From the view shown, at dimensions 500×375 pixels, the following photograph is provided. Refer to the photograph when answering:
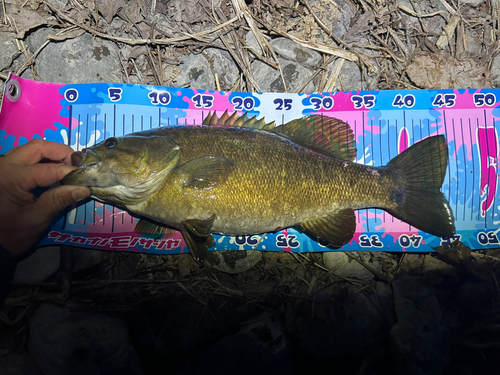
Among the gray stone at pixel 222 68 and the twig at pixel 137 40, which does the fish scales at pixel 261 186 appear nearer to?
the gray stone at pixel 222 68

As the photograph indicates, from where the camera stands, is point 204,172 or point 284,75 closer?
point 204,172

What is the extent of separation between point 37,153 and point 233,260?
2.10 m

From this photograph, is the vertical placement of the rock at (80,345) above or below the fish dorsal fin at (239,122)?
below

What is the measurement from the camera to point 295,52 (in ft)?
11.6

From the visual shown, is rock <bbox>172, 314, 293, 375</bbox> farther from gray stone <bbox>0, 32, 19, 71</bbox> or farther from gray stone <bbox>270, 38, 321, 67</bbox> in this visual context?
gray stone <bbox>0, 32, 19, 71</bbox>

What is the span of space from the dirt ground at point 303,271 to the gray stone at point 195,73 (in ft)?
0.24

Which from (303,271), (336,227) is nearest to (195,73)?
(336,227)

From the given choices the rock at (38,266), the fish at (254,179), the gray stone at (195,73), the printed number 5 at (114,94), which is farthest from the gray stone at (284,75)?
the rock at (38,266)

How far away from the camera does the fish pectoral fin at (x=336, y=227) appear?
291 cm

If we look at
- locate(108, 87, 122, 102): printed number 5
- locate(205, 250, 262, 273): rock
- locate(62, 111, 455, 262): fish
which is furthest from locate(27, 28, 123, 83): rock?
locate(205, 250, 262, 273): rock

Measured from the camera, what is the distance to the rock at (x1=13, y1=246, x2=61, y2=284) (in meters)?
3.06

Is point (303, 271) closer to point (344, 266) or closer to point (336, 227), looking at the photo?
point (344, 266)

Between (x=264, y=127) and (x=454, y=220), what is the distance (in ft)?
7.09

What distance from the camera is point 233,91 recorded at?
3.46 m
